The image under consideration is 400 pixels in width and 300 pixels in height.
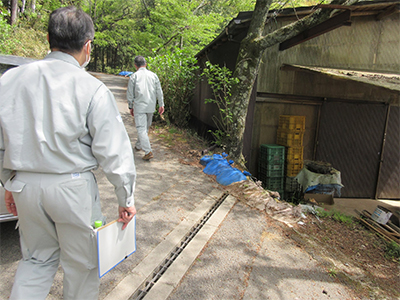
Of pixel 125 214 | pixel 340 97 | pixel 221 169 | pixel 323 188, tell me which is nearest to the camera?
pixel 125 214

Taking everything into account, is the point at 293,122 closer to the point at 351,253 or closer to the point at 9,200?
the point at 351,253

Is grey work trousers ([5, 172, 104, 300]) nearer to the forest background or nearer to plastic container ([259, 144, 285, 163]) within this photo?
plastic container ([259, 144, 285, 163])

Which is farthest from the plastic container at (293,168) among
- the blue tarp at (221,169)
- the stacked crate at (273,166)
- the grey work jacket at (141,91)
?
the grey work jacket at (141,91)

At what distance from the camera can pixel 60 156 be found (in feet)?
4.90

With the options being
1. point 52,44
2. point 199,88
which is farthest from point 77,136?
point 199,88

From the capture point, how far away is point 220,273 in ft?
8.75

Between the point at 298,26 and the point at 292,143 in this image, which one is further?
the point at 292,143

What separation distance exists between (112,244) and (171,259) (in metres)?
1.28

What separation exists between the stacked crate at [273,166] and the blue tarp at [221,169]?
1620 millimetres

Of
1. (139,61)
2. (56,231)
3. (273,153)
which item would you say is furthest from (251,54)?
(56,231)

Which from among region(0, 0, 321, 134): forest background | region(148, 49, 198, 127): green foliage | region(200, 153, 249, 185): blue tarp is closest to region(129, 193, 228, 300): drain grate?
region(200, 153, 249, 185): blue tarp

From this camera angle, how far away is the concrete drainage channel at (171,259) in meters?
2.28

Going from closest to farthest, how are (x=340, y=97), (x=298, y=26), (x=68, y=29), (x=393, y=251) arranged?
(x=68, y=29), (x=393, y=251), (x=298, y=26), (x=340, y=97)

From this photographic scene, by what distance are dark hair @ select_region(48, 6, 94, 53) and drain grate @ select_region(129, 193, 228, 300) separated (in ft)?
6.48
